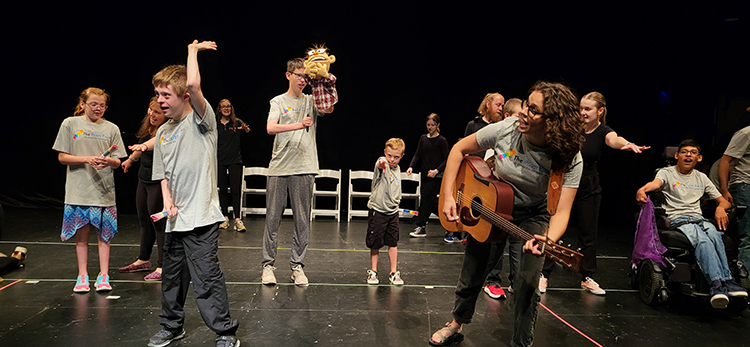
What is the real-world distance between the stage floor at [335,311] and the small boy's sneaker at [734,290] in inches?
7.4

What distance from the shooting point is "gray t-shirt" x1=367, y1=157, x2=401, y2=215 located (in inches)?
155

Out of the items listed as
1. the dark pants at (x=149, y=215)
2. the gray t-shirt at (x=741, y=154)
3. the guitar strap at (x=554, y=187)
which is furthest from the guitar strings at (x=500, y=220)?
the gray t-shirt at (x=741, y=154)

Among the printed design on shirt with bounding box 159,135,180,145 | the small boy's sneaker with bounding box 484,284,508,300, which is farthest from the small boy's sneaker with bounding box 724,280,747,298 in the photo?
the printed design on shirt with bounding box 159,135,180,145

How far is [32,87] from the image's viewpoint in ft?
25.8

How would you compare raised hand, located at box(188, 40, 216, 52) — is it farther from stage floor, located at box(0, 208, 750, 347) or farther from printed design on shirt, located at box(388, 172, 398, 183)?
printed design on shirt, located at box(388, 172, 398, 183)

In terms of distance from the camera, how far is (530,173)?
228cm

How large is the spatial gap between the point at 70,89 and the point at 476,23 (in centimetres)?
690

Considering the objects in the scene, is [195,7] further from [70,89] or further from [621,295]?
[621,295]

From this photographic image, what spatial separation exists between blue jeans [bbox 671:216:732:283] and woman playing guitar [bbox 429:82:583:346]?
190cm

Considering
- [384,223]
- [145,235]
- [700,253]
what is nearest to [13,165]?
[145,235]

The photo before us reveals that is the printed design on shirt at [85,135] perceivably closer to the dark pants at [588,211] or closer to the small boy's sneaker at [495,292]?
the small boy's sneaker at [495,292]

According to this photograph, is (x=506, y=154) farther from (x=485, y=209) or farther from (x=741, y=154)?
(x=741, y=154)

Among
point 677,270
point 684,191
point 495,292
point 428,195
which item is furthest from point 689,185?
point 428,195

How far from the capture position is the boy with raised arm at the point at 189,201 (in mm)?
2480
